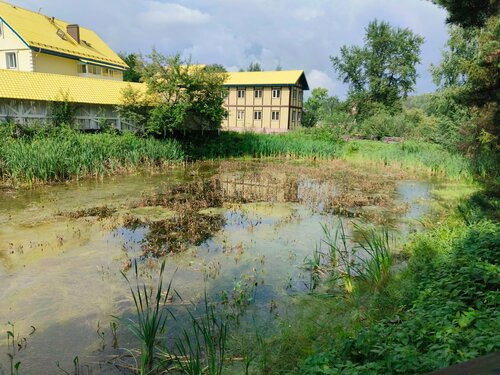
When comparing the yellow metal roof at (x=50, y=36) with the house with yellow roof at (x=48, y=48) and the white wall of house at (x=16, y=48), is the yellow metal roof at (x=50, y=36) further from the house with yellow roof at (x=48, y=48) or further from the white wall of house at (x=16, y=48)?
the white wall of house at (x=16, y=48)

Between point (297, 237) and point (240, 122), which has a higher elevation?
point (240, 122)

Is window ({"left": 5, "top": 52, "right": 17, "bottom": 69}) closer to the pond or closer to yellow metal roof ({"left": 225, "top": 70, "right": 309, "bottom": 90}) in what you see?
the pond

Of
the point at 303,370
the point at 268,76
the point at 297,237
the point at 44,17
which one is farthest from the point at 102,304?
the point at 268,76

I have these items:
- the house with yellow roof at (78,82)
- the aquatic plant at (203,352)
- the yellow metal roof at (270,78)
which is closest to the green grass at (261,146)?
the house with yellow roof at (78,82)

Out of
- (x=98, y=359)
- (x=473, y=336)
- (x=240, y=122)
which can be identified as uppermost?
(x=240, y=122)

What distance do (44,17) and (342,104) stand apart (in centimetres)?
3273

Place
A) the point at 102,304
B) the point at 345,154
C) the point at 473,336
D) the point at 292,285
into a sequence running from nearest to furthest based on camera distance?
the point at 473,336
the point at 102,304
the point at 292,285
the point at 345,154

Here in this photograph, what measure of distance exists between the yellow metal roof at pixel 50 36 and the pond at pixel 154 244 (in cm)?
1611

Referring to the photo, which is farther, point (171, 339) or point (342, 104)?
point (342, 104)

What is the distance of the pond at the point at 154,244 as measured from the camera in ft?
15.5

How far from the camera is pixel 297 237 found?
8367 millimetres

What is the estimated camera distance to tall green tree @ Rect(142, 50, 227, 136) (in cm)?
1939


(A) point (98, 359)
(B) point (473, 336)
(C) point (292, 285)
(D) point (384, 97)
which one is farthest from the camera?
(D) point (384, 97)

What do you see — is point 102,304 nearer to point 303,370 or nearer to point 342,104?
point 303,370
